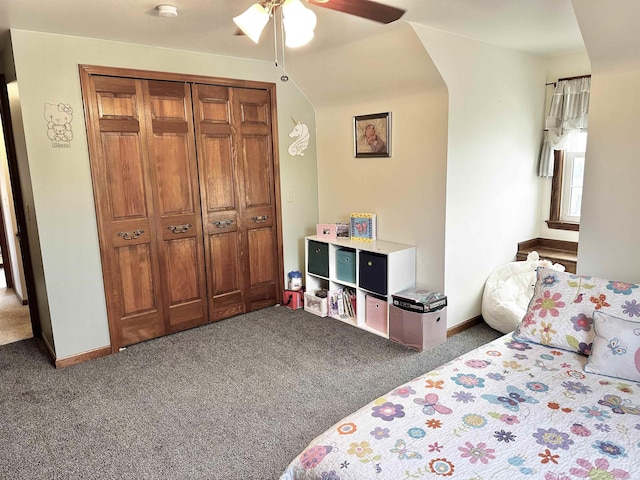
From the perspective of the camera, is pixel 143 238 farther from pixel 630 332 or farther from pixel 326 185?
pixel 630 332

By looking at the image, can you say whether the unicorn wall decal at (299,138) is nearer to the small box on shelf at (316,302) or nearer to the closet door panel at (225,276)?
the closet door panel at (225,276)

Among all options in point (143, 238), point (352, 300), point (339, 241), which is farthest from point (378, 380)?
point (143, 238)

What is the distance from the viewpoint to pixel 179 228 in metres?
3.67

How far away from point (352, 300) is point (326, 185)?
4.03 ft

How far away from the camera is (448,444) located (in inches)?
59.9

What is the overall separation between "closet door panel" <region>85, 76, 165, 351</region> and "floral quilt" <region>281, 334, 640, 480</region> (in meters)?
2.39

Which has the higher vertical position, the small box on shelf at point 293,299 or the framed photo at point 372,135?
the framed photo at point 372,135

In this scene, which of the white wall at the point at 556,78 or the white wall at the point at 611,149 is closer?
the white wall at the point at 611,149

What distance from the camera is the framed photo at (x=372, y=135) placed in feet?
12.3

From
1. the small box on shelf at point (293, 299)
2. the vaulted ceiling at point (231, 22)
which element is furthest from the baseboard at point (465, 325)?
the vaulted ceiling at point (231, 22)

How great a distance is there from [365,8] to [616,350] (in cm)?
197

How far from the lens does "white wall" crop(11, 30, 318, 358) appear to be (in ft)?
9.71

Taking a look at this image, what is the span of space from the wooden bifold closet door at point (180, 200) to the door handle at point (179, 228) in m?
0.01

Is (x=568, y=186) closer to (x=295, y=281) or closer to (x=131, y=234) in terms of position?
(x=295, y=281)
